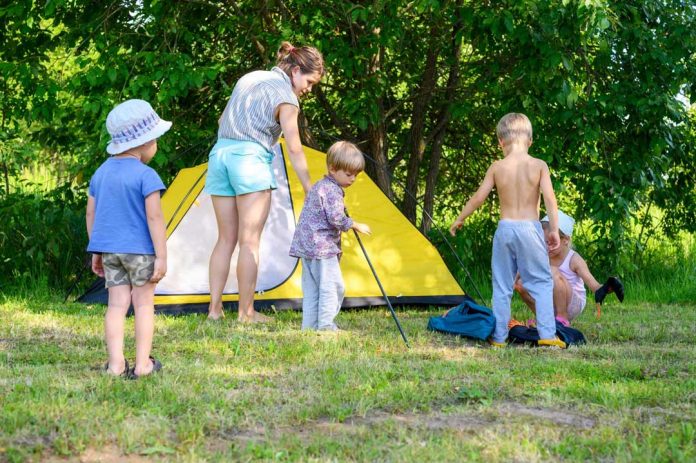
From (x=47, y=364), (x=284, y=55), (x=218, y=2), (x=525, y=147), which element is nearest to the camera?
(x=47, y=364)

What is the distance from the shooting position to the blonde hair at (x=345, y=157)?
206 inches

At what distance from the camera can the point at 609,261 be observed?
720 centimetres

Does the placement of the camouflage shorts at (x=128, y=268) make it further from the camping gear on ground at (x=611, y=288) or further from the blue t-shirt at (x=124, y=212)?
the camping gear on ground at (x=611, y=288)

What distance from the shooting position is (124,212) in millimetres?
3902

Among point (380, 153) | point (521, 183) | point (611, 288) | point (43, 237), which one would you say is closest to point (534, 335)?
point (611, 288)

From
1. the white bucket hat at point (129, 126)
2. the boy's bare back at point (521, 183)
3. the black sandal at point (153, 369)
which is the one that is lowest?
the black sandal at point (153, 369)

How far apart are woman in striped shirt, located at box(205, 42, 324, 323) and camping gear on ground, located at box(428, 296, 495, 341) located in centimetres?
109

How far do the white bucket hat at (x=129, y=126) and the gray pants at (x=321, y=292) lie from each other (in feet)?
5.53

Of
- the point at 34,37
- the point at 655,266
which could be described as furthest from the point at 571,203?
the point at 34,37

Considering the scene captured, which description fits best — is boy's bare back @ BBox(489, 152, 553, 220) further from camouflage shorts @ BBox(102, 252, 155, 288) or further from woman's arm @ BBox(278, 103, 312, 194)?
camouflage shorts @ BBox(102, 252, 155, 288)

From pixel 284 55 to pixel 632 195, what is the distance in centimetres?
297

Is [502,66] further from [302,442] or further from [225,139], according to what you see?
[302,442]

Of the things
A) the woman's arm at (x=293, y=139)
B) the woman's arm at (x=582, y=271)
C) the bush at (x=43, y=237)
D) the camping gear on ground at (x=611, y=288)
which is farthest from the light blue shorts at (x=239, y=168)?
the bush at (x=43, y=237)

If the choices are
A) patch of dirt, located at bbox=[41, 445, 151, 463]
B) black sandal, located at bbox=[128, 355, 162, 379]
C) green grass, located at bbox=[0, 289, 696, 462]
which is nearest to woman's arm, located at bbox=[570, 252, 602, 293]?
green grass, located at bbox=[0, 289, 696, 462]
